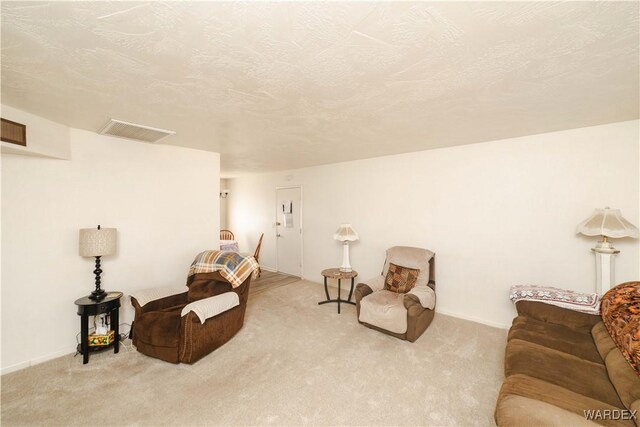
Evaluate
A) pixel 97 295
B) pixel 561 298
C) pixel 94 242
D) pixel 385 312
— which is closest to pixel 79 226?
pixel 94 242

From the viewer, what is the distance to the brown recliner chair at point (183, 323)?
7.93 feet

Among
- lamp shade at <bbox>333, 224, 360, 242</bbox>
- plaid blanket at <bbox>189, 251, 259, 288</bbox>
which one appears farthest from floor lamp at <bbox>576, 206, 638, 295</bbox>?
plaid blanket at <bbox>189, 251, 259, 288</bbox>

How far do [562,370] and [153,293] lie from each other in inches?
140

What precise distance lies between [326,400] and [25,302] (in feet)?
9.71

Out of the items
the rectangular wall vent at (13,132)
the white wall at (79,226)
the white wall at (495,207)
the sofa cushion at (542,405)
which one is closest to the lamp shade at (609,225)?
the white wall at (495,207)

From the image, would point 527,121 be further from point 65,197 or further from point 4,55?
point 65,197

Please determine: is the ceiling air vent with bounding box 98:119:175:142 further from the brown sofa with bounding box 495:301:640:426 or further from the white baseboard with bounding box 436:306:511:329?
the white baseboard with bounding box 436:306:511:329

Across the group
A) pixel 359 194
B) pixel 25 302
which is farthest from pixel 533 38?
pixel 25 302

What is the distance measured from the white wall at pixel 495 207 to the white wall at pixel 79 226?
8.71ft

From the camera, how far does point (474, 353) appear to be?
265 cm

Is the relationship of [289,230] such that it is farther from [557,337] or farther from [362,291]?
[557,337]

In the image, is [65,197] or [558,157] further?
[558,157]

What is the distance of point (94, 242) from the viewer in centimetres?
253

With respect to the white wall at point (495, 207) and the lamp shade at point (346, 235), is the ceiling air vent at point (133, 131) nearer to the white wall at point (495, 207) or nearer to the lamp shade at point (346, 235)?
the lamp shade at point (346, 235)
